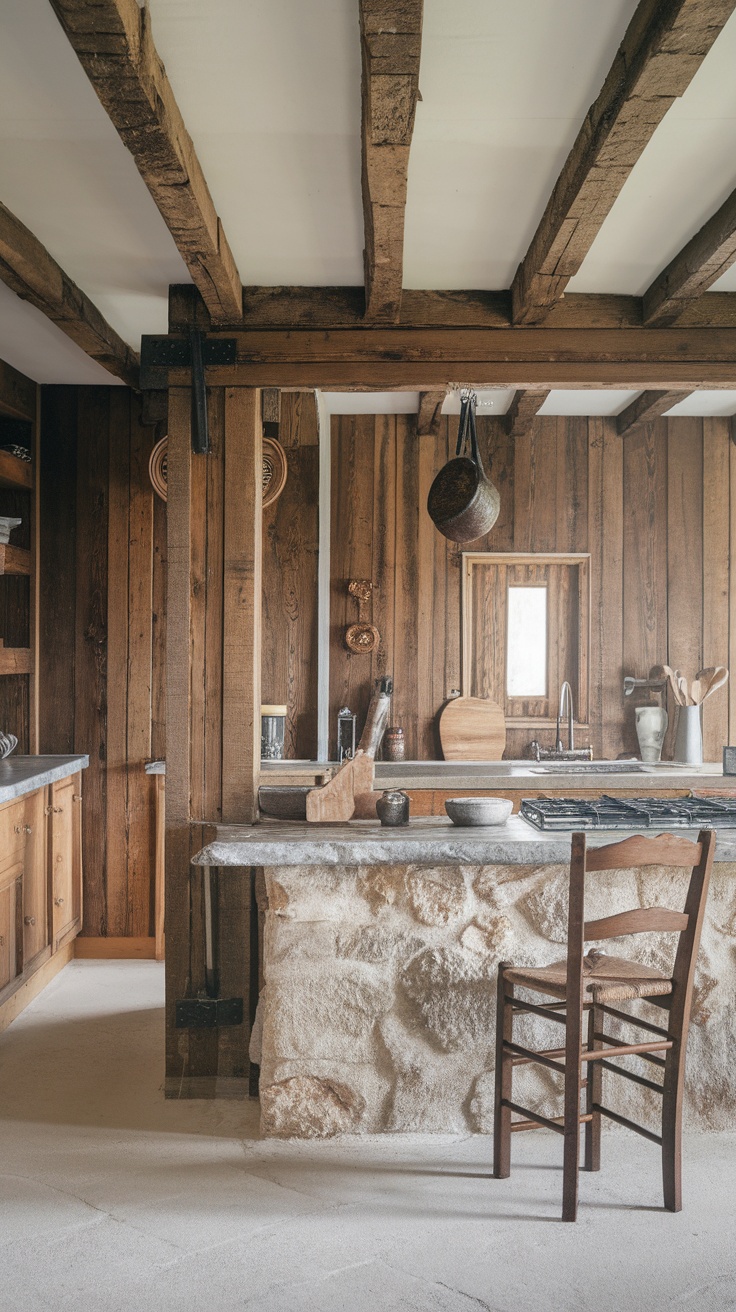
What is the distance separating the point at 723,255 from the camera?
3.00 m

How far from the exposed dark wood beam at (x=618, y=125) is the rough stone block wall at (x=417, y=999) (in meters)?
1.83

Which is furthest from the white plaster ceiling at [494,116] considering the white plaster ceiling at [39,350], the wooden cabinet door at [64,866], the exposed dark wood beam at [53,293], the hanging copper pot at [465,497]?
the wooden cabinet door at [64,866]

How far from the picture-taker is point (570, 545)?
5.52 m

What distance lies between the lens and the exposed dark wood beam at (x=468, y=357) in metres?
3.49

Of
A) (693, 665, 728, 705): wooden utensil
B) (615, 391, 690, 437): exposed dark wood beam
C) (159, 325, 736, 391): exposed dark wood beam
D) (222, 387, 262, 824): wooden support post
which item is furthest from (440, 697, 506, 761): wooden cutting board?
(159, 325, 736, 391): exposed dark wood beam

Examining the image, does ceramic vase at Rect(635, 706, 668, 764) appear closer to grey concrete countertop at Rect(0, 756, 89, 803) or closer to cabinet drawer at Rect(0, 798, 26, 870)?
grey concrete countertop at Rect(0, 756, 89, 803)

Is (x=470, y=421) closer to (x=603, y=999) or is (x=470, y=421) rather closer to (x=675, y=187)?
(x=675, y=187)

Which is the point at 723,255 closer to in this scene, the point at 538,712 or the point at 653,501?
the point at 653,501

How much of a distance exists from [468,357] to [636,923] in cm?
201

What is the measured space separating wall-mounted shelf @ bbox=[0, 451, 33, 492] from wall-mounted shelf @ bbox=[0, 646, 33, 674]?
782mm

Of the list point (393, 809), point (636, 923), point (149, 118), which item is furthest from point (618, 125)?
point (393, 809)

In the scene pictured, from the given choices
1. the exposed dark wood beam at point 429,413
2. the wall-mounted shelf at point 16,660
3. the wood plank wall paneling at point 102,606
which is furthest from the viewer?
the wood plank wall paneling at point 102,606

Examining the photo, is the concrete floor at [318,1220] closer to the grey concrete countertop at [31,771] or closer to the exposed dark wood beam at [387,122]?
the grey concrete countertop at [31,771]

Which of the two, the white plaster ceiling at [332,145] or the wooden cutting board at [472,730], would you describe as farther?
the wooden cutting board at [472,730]
